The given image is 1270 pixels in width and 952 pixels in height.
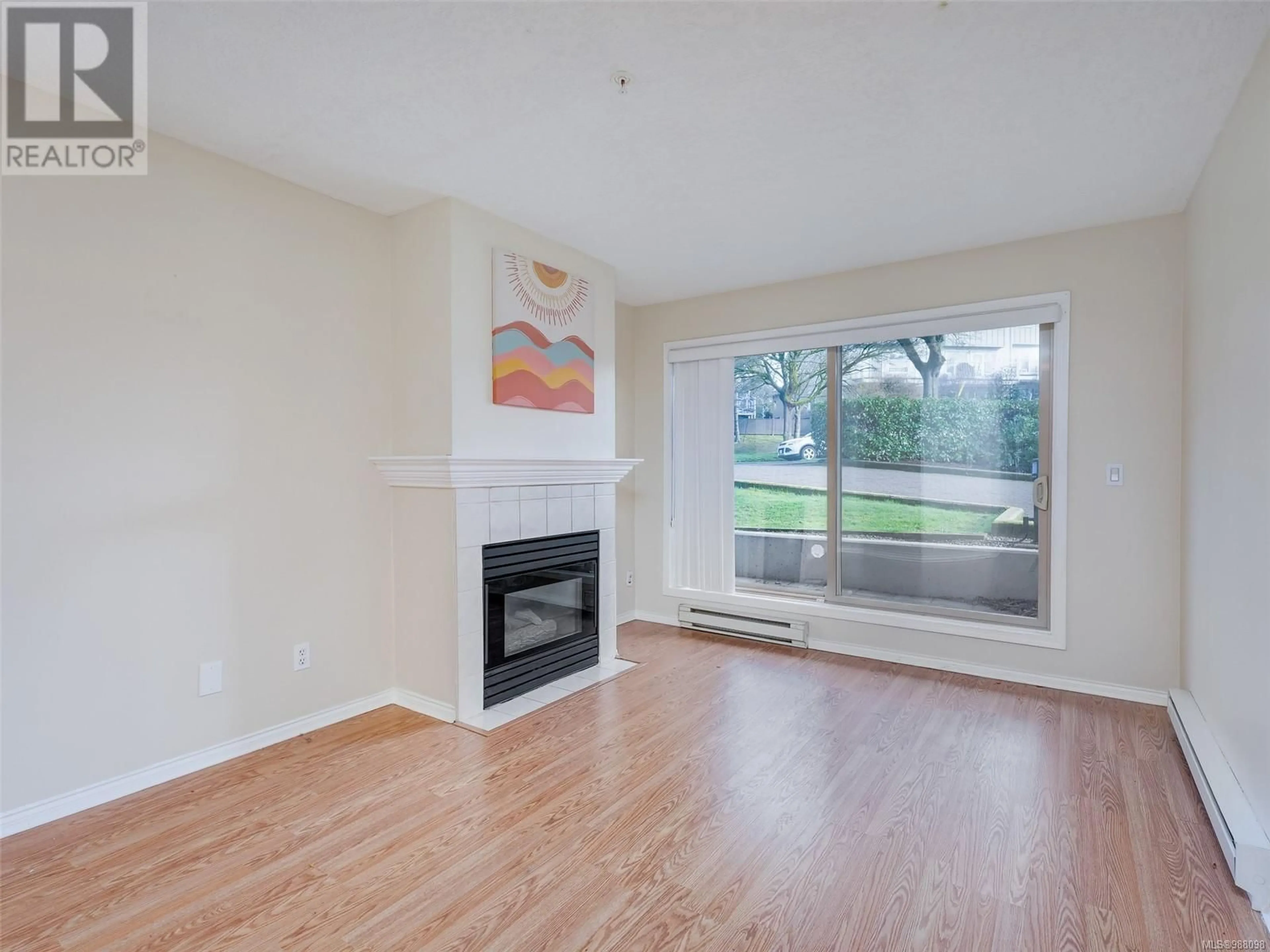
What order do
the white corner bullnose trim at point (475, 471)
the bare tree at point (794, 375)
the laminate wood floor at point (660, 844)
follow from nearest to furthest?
1. the laminate wood floor at point (660, 844)
2. the white corner bullnose trim at point (475, 471)
3. the bare tree at point (794, 375)

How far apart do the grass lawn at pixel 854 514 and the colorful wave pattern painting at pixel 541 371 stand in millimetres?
1481

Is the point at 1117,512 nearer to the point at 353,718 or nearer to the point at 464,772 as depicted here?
the point at 464,772

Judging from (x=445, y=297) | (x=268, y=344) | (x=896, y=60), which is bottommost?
(x=268, y=344)

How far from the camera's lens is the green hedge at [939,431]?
11.4 ft

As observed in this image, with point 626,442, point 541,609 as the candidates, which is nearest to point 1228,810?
point 541,609

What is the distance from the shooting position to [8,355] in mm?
1996

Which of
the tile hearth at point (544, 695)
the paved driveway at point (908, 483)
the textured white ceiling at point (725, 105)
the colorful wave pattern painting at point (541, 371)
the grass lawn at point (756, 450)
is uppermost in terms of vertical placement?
the textured white ceiling at point (725, 105)

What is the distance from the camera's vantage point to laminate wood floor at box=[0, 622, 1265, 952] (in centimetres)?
162

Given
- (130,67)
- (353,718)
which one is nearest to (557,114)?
(130,67)

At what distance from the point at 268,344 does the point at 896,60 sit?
2.57 meters


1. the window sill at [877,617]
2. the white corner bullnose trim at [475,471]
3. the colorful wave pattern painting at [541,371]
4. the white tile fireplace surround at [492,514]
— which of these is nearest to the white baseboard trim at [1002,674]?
the window sill at [877,617]

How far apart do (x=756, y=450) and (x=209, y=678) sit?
3.34 metres

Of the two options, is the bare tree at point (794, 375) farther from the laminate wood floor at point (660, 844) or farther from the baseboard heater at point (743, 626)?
the laminate wood floor at point (660, 844)

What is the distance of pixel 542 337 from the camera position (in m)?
3.31
